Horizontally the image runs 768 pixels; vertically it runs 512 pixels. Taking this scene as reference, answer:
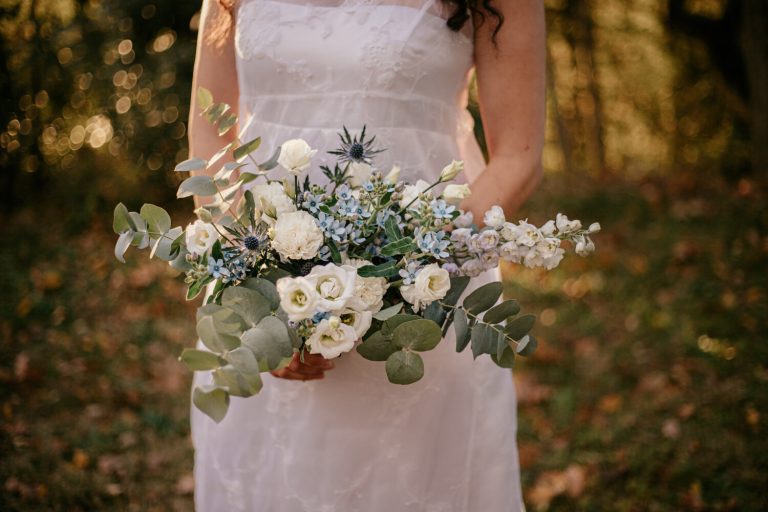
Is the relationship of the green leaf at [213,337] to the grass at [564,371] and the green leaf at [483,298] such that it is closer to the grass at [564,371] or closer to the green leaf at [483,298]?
the green leaf at [483,298]

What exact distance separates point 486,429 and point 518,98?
0.89m

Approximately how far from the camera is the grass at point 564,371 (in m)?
3.28

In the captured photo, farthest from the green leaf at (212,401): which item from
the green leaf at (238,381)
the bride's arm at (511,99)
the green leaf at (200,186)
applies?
the bride's arm at (511,99)

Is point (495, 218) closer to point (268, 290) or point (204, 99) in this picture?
point (268, 290)

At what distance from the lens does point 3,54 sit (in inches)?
251

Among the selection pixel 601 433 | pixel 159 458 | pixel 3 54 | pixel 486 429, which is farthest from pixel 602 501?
pixel 3 54

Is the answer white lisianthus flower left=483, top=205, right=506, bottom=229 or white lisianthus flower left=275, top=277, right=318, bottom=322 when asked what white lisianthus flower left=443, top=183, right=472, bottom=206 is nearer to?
white lisianthus flower left=483, top=205, right=506, bottom=229

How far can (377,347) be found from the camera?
1350 mm

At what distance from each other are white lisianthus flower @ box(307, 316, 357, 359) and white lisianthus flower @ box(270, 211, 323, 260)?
139 mm

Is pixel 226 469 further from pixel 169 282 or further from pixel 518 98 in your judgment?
pixel 169 282

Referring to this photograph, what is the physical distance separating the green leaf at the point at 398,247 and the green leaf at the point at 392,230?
0.02 meters

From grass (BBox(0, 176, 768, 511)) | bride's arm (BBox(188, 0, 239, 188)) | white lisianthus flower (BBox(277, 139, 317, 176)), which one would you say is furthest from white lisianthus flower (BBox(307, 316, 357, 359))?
grass (BBox(0, 176, 768, 511))

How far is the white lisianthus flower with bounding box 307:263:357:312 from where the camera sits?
1.23 metres

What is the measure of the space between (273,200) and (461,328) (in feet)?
1.47
